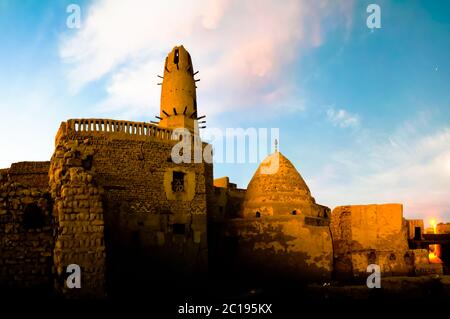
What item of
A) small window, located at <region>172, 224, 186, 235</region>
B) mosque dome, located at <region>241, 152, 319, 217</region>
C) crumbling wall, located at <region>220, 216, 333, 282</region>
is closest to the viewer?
small window, located at <region>172, 224, 186, 235</region>

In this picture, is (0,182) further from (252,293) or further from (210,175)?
(210,175)

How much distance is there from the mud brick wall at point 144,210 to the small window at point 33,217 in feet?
19.4

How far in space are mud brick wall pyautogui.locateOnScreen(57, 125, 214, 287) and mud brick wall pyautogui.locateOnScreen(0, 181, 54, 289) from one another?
593 cm

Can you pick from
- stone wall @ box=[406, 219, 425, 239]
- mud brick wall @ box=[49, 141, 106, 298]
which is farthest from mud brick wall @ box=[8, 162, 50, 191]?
stone wall @ box=[406, 219, 425, 239]

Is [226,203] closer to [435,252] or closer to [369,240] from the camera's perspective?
[369,240]

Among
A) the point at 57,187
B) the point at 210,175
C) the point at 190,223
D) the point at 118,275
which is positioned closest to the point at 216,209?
the point at 210,175

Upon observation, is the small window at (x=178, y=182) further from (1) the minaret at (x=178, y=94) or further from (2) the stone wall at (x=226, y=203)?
(1) the minaret at (x=178, y=94)

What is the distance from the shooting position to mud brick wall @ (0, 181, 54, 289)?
9.90 meters

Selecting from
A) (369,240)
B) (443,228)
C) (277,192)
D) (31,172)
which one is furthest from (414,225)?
(31,172)

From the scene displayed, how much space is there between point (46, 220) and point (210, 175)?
1416 centimetres

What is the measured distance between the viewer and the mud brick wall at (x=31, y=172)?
1959 centimetres

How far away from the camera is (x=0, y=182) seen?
1016 centimetres

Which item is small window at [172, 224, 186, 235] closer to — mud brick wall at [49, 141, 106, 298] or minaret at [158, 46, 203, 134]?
mud brick wall at [49, 141, 106, 298]
